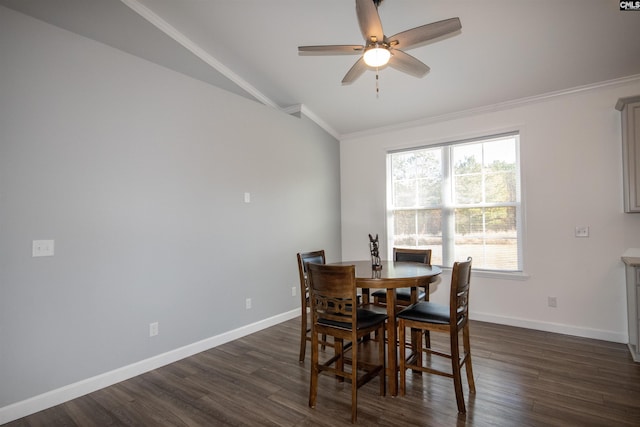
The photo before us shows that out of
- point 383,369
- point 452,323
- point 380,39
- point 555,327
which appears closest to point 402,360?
point 383,369

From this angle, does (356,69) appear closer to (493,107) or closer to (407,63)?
(407,63)

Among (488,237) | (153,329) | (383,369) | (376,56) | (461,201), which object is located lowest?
(383,369)

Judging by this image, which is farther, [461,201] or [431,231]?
[431,231]

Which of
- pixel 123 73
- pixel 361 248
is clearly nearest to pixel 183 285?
pixel 123 73

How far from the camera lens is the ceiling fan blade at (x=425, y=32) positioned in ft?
6.82

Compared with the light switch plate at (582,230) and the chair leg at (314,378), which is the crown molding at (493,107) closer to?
the light switch plate at (582,230)

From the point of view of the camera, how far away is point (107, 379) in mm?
2629

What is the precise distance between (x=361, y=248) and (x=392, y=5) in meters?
3.37

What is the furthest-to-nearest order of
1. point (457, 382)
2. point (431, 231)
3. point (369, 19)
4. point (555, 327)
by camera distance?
point (431, 231)
point (555, 327)
point (457, 382)
point (369, 19)

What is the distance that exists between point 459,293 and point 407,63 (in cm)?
178

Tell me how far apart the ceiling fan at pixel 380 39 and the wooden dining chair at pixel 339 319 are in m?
1.48

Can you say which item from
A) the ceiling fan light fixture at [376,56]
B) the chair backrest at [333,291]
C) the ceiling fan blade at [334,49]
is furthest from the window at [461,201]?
the chair backrest at [333,291]

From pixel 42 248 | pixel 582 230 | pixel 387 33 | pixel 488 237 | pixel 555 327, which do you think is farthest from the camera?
pixel 488 237

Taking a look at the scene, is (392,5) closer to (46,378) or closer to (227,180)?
(227,180)
